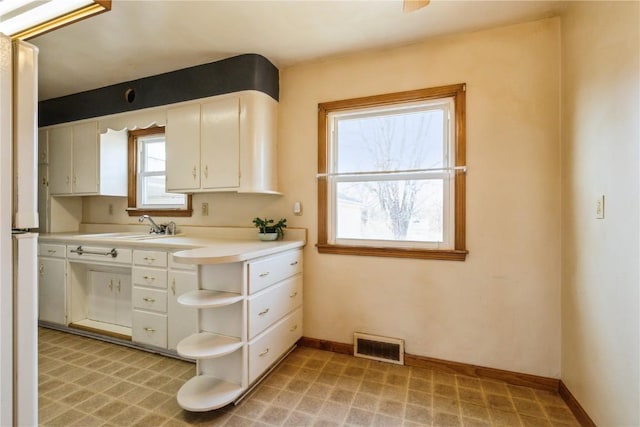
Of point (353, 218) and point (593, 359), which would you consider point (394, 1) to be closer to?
point (353, 218)

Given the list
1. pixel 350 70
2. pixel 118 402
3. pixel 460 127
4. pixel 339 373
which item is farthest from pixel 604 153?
pixel 118 402

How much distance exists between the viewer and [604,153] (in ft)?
4.92

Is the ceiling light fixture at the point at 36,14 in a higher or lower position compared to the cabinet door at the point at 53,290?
higher

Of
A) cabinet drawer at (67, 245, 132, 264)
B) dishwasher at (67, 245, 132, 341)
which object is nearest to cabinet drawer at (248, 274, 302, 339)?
cabinet drawer at (67, 245, 132, 264)

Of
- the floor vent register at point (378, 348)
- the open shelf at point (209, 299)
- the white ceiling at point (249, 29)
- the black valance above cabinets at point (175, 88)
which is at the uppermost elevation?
the white ceiling at point (249, 29)

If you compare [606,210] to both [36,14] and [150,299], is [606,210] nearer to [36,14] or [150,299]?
[36,14]

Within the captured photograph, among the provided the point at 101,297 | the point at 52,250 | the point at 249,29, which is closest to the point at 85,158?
the point at 52,250

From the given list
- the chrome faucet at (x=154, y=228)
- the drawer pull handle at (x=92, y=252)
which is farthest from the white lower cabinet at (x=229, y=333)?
the chrome faucet at (x=154, y=228)

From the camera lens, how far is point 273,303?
2.13 metres

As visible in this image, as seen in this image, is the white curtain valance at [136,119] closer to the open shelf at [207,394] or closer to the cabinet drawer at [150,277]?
the cabinet drawer at [150,277]

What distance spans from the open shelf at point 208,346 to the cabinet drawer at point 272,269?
0.33 metres

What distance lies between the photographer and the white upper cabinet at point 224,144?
2.40 meters

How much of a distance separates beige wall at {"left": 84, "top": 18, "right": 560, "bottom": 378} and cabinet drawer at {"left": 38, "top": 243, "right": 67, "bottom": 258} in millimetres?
2558

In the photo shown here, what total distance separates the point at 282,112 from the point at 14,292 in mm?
2277
